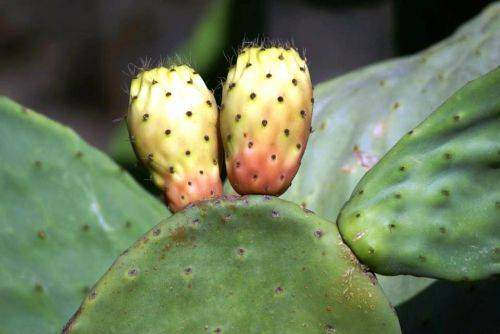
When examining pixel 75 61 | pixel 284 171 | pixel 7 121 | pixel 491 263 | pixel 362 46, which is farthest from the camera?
pixel 75 61

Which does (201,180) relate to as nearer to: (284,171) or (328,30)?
(284,171)

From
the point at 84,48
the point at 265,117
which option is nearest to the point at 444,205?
the point at 265,117

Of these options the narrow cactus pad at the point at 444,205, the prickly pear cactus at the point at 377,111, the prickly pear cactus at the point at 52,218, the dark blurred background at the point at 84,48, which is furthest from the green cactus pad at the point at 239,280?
the dark blurred background at the point at 84,48

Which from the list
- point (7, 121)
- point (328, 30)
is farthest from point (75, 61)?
point (7, 121)

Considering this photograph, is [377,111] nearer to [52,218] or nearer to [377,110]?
[377,110]

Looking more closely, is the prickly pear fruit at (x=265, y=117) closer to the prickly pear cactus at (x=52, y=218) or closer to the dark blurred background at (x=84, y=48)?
the prickly pear cactus at (x=52, y=218)
